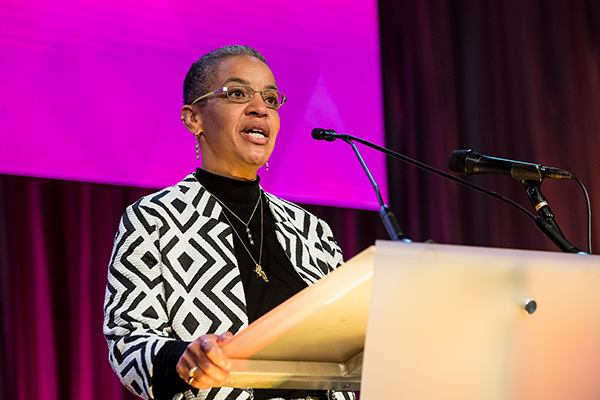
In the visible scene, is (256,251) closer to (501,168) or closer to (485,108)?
(501,168)

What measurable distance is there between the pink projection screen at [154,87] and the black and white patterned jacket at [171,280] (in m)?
1.06

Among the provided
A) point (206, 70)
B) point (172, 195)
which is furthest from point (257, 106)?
point (172, 195)

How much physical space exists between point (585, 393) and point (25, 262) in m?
2.21

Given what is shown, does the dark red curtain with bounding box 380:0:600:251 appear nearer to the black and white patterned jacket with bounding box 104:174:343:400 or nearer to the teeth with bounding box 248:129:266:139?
the teeth with bounding box 248:129:266:139

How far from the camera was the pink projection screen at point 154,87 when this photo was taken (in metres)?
2.55

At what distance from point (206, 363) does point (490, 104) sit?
3.12 m

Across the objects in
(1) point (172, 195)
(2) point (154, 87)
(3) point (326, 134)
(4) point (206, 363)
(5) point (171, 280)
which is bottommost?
(4) point (206, 363)

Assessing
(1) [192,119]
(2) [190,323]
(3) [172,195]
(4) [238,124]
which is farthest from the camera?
(1) [192,119]

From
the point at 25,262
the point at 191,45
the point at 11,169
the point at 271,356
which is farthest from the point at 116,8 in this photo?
the point at 271,356

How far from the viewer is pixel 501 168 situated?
1.39m

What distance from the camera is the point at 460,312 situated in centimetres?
85

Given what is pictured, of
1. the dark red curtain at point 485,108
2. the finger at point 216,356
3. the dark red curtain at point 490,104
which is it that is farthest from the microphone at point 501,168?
the dark red curtain at point 490,104

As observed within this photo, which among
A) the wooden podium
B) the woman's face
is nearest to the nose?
the woman's face

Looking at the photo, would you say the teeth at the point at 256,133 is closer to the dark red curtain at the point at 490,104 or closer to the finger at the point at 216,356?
the finger at the point at 216,356
